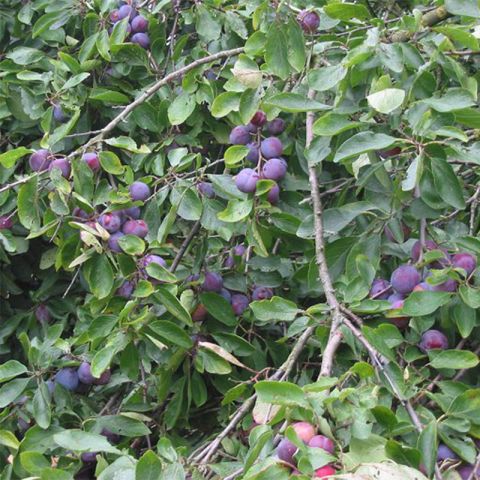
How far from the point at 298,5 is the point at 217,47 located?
0.24 meters

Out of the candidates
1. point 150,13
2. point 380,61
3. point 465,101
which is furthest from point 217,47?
point 465,101

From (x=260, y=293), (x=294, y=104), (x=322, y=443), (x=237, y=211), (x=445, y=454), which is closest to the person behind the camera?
(x=322, y=443)

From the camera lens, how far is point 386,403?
3.59 feet

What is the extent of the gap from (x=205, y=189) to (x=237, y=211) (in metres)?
0.15

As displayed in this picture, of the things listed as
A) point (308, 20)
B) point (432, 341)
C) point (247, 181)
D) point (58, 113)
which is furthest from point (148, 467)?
point (58, 113)

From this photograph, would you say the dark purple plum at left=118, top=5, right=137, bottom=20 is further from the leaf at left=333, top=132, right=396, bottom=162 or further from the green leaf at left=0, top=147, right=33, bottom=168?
the leaf at left=333, top=132, right=396, bottom=162

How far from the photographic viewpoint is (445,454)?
1.07 meters

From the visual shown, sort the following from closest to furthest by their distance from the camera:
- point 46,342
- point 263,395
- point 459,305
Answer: point 263,395 < point 459,305 < point 46,342

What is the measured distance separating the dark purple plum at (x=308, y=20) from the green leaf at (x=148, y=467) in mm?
852

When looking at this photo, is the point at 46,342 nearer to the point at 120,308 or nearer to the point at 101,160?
the point at 120,308

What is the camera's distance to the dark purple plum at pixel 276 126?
61.1 inches

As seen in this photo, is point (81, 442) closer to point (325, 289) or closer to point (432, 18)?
point (325, 289)

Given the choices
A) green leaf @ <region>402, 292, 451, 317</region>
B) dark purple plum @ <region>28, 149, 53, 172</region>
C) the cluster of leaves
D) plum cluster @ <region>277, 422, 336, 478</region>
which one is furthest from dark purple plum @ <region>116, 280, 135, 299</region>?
plum cluster @ <region>277, 422, 336, 478</region>

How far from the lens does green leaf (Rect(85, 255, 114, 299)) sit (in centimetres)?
138
